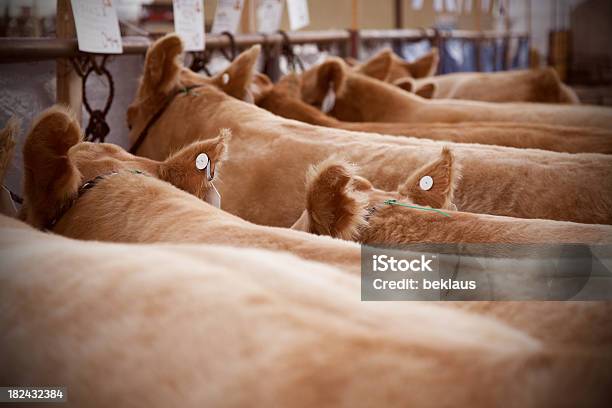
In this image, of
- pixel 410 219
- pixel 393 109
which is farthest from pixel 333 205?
pixel 393 109

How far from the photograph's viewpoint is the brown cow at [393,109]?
2.45 metres

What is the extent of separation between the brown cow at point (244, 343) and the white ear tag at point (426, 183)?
503 millimetres

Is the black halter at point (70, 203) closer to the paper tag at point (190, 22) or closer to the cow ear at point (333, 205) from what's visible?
the cow ear at point (333, 205)

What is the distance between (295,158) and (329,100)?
957 mm

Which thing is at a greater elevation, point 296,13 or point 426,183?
point 296,13

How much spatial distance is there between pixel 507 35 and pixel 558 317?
5.49 meters

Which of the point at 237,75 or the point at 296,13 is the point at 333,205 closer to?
the point at 237,75

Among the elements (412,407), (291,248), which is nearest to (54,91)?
(291,248)

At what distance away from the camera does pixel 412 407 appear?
1.34ft

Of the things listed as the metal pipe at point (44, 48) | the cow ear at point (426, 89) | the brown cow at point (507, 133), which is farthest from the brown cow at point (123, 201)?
the cow ear at point (426, 89)

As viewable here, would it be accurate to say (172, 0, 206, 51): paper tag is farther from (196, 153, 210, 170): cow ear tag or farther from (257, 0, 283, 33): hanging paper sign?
(196, 153, 210, 170): cow ear tag

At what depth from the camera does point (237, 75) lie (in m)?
1.97

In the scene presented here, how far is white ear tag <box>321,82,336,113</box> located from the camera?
2.48m

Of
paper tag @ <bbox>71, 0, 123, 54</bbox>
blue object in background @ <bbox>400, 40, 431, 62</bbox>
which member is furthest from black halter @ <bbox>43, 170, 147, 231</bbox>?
blue object in background @ <bbox>400, 40, 431, 62</bbox>
